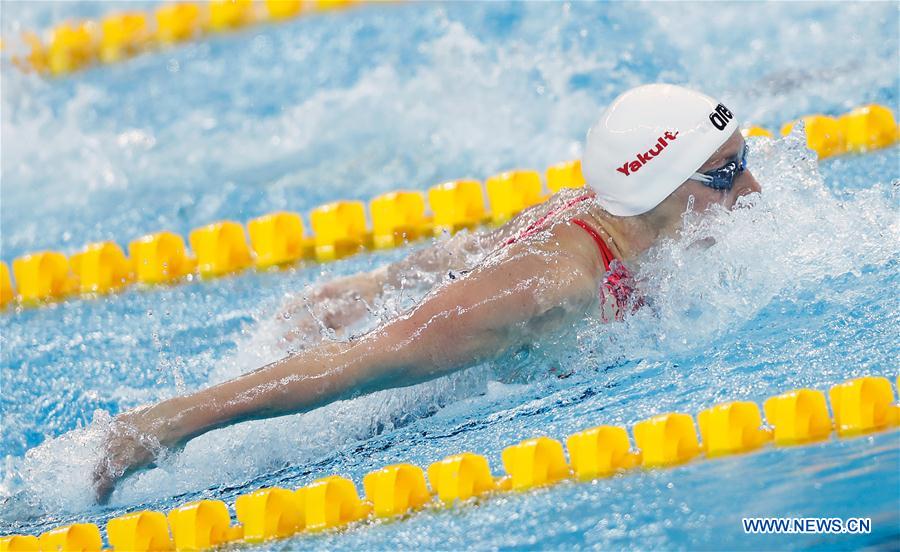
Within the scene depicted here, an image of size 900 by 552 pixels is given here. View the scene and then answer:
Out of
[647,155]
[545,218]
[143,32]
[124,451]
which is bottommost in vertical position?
[124,451]

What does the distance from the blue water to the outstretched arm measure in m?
0.12

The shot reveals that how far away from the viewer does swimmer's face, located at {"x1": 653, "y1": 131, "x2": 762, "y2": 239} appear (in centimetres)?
316

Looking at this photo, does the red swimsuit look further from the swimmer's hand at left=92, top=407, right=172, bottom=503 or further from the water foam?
the swimmer's hand at left=92, top=407, right=172, bottom=503

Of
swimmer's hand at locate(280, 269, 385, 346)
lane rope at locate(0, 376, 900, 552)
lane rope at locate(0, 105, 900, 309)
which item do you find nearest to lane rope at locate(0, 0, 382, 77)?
lane rope at locate(0, 105, 900, 309)

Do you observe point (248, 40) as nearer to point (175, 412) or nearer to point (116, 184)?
point (116, 184)

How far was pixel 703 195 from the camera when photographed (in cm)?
319

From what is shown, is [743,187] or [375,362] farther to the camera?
[743,187]

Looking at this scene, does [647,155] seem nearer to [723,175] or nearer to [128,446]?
[723,175]

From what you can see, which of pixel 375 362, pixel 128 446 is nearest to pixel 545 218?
pixel 375 362

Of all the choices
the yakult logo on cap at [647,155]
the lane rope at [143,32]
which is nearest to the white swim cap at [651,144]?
the yakult logo on cap at [647,155]

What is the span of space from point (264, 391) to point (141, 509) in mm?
515

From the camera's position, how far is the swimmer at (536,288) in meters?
2.94

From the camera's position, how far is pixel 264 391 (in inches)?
A: 115

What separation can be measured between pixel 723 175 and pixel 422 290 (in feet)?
3.68
